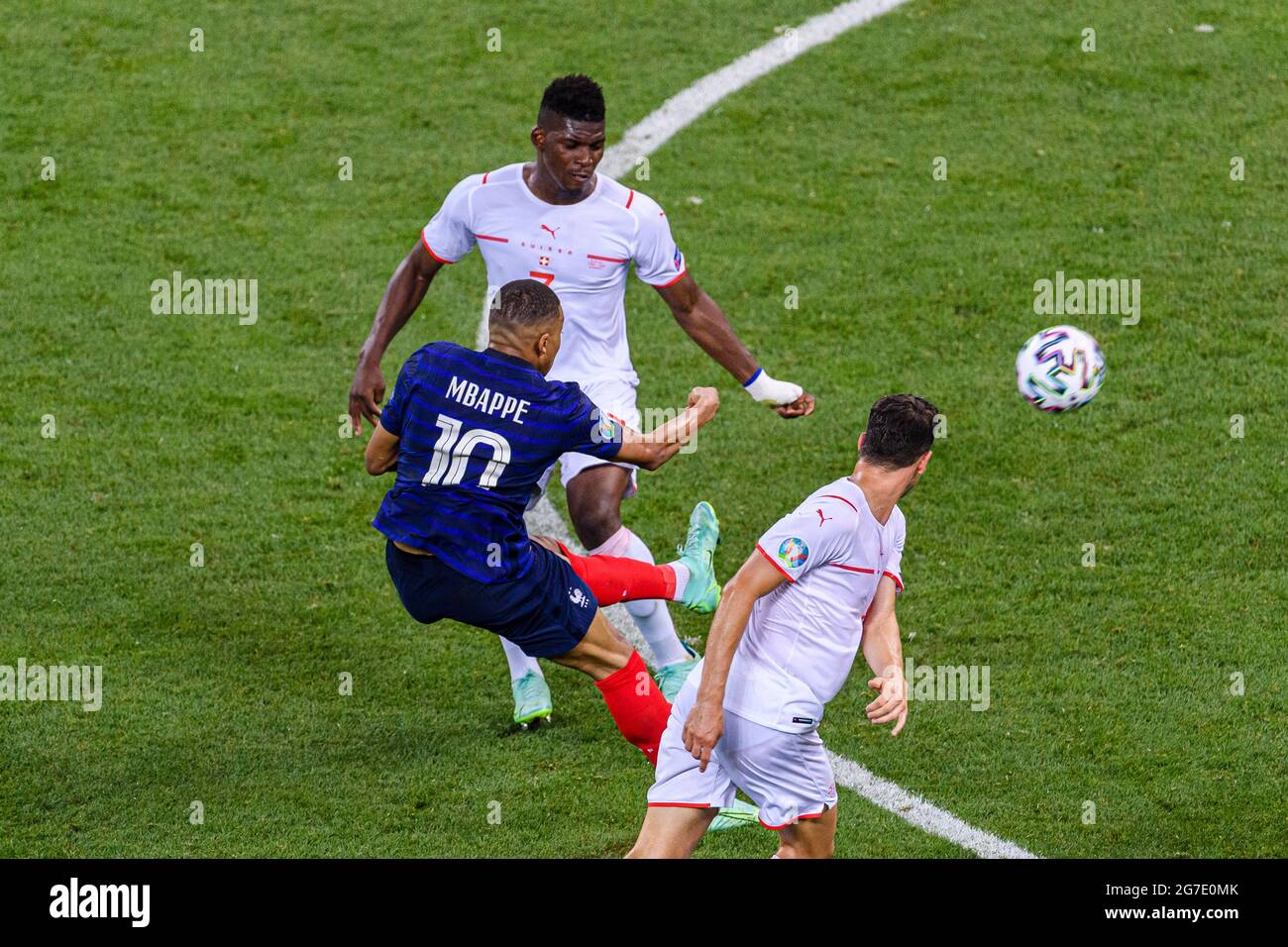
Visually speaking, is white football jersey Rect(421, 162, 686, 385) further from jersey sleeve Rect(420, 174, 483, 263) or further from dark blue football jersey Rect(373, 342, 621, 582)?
dark blue football jersey Rect(373, 342, 621, 582)

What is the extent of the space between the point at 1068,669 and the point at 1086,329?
3.59 metres

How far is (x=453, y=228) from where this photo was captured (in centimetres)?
788

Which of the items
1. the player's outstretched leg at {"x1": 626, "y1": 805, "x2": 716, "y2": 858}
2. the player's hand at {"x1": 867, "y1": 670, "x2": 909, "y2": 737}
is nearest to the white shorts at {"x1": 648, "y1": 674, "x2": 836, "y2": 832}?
the player's outstretched leg at {"x1": 626, "y1": 805, "x2": 716, "y2": 858}

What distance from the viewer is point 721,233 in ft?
40.6

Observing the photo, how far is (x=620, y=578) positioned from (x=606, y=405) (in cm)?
99

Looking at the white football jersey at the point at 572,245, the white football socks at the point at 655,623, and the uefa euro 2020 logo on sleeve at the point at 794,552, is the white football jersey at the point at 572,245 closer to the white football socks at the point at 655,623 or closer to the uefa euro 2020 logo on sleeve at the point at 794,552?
the white football socks at the point at 655,623

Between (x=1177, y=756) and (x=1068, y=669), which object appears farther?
(x=1068, y=669)

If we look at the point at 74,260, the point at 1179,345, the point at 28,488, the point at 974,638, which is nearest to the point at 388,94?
the point at 74,260

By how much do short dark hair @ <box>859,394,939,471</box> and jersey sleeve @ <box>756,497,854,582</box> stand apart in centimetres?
23

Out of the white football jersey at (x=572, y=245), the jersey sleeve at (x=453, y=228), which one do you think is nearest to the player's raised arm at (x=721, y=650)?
the white football jersey at (x=572, y=245)

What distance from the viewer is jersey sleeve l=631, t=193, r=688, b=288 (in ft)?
25.6

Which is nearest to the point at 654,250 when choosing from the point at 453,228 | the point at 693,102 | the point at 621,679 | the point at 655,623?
Answer: the point at 453,228

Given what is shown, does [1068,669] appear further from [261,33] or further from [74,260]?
[261,33]

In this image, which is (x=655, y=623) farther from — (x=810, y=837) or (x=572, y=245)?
(x=810, y=837)
